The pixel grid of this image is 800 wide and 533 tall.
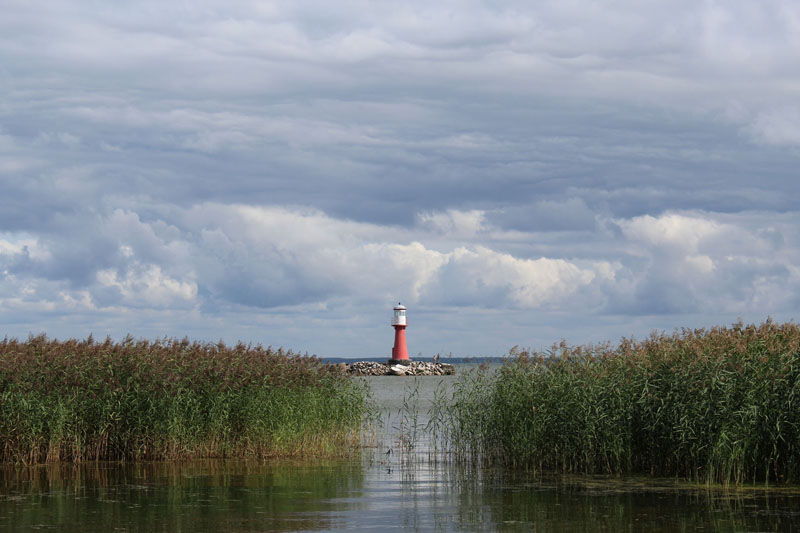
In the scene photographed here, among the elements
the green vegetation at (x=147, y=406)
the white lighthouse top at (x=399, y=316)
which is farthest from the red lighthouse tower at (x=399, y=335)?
the green vegetation at (x=147, y=406)

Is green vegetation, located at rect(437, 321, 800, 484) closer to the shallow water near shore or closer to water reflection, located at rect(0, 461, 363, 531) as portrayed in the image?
the shallow water near shore

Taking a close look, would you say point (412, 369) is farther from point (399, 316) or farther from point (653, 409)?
point (653, 409)

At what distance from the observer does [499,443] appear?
19891 millimetres

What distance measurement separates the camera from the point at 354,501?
15.7m

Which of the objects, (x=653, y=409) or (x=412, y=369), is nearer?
(x=653, y=409)

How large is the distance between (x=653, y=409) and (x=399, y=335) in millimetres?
56173

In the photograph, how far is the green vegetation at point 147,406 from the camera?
19.9m

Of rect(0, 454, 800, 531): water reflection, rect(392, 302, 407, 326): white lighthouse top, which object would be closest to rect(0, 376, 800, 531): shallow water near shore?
rect(0, 454, 800, 531): water reflection

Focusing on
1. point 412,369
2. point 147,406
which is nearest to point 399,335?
point 412,369

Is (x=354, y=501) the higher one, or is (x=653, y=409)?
(x=653, y=409)

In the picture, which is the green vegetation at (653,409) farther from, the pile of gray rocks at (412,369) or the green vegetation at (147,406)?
the pile of gray rocks at (412,369)

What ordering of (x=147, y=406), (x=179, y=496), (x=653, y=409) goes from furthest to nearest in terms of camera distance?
(x=147, y=406) → (x=653, y=409) → (x=179, y=496)

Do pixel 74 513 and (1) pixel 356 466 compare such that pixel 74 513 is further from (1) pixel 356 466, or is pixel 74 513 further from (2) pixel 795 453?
(2) pixel 795 453

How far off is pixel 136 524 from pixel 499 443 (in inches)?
349
